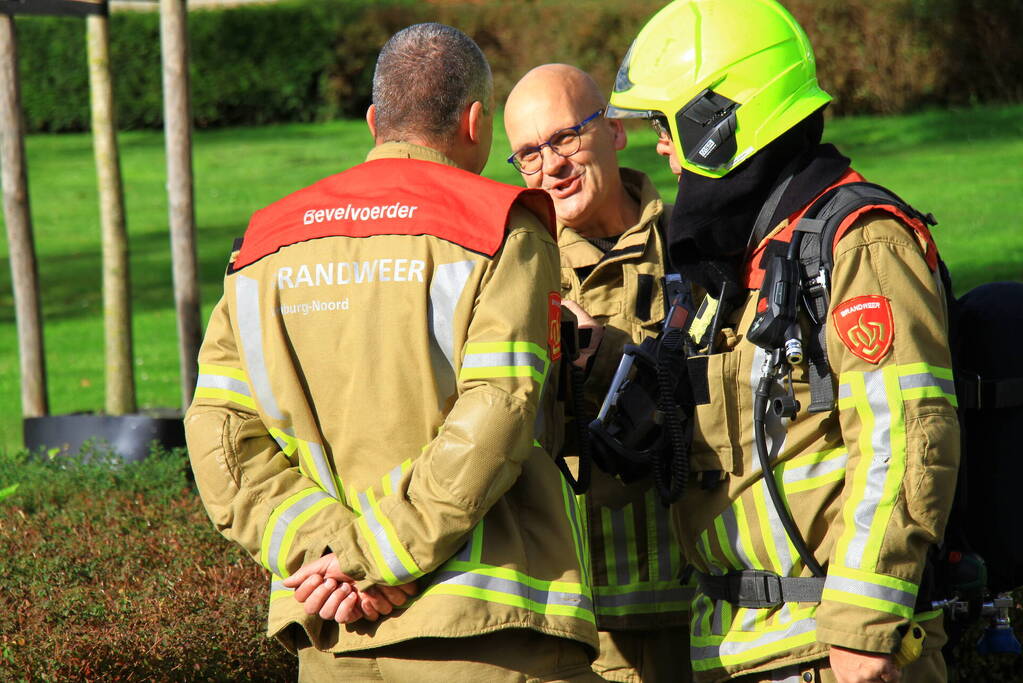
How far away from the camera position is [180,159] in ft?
21.5

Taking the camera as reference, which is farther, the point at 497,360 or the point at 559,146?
the point at 559,146

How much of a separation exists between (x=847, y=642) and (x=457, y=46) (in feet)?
5.14

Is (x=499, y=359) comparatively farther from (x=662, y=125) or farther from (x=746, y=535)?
(x=662, y=125)

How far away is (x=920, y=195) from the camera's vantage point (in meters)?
13.3

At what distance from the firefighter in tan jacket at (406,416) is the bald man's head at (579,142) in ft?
Result: 3.74

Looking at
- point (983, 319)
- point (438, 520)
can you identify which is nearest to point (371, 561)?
point (438, 520)

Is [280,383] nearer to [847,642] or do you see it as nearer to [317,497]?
[317,497]

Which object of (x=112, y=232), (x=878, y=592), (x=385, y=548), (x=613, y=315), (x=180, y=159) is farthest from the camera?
(x=112, y=232)

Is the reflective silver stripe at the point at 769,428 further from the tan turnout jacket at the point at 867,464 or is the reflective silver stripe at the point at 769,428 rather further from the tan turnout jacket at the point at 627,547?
the tan turnout jacket at the point at 627,547

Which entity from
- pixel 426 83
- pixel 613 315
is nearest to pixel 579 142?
pixel 613 315

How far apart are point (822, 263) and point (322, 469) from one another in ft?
3.93

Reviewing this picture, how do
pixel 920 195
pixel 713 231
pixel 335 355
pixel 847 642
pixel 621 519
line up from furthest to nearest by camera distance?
pixel 920 195, pixel 621 519, pixel 713 231, pixel 335 355, pixel 847 642

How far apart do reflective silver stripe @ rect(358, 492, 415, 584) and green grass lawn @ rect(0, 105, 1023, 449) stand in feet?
21.2

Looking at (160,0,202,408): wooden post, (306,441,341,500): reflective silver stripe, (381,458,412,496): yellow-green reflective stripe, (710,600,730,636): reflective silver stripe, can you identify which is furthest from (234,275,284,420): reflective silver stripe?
(160,0,202,408): wooden post
